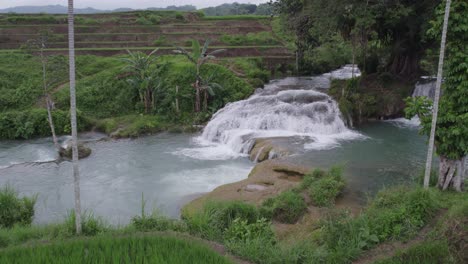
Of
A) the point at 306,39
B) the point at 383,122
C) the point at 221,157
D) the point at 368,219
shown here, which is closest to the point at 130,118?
the point at 221,157

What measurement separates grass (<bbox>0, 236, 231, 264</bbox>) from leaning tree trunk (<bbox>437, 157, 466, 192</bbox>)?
16.6 ft

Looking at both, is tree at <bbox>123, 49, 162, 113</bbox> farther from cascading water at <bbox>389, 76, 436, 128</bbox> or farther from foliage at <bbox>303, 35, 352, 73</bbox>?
cascading water at <bbox>389, 76, 436, 128</bbox>

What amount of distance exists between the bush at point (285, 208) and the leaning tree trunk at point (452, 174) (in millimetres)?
2713

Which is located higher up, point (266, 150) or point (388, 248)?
point (388, 248)

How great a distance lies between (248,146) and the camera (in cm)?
1386

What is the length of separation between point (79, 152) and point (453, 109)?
36.2 feet

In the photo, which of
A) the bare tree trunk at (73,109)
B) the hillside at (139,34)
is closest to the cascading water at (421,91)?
the hillside at (139,34)

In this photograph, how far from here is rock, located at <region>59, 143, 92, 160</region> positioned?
13.5 meters

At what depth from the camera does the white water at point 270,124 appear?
46.9 ft

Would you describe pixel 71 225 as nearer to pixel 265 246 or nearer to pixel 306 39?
pixel 265 246

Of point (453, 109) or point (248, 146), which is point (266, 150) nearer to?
point (248, 146)

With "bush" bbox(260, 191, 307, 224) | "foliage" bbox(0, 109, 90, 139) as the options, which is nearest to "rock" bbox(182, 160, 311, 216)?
"bush" bbox(260, 191, 307, 224)

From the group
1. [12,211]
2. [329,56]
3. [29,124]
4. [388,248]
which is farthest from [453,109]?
[329,56]

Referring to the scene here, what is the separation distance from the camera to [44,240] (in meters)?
6.00
